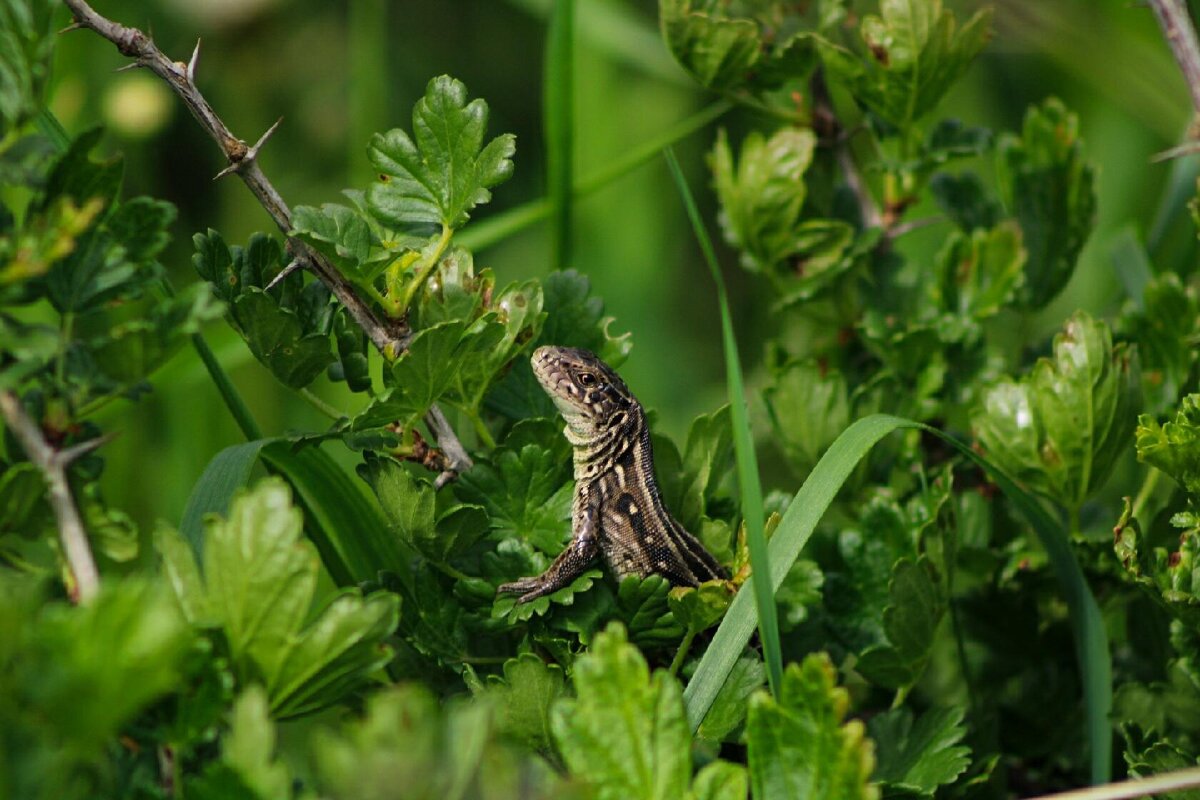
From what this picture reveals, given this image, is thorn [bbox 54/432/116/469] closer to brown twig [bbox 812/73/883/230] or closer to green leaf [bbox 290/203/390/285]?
green leaf [bbox 290/203/390/285]

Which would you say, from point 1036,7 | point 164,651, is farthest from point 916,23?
point 1036,7

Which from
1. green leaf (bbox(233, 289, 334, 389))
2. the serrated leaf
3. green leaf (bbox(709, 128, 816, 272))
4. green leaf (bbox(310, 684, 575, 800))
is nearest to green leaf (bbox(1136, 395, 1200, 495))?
the serrated leaf

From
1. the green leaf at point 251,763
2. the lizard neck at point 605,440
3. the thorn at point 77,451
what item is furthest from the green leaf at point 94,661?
the lizard neck at point 605,440

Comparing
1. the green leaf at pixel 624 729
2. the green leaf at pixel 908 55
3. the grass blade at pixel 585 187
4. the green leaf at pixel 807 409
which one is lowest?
the green leaf at pixel 807 409

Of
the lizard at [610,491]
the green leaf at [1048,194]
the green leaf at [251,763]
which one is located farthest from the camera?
the green leaf at [1048,194]

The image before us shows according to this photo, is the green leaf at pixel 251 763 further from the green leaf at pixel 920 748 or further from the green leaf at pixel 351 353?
the green leaf at pixel 920 748

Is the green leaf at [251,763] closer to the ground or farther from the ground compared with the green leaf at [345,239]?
closer to the ground


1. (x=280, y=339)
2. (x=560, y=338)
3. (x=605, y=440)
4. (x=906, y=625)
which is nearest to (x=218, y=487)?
(x=280, y=339)

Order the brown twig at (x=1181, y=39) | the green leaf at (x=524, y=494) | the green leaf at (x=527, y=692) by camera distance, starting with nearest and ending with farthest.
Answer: the green leaf at (x=527, y=692), the green leaf at (x=524, y=494), the brown twig at (x=1181, y=39)
